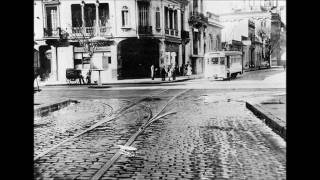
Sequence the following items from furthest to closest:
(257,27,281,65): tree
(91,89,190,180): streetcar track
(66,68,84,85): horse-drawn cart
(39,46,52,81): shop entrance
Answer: (257,27,281,65): tree < (66,68,84,85): horse-drawn cart < (39,46,52,81): shop entrance < (91,89,190,180): streetcar track

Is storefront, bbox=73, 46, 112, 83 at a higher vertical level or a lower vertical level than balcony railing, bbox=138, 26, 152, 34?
lower

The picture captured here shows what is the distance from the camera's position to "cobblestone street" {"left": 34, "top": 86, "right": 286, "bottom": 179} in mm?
3465

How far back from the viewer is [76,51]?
5.11 meters

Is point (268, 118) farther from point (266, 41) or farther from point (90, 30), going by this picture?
point (90, 30)

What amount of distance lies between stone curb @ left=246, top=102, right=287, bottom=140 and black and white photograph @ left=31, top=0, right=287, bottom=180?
0.06ft

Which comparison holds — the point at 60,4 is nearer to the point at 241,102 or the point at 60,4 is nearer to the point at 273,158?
the point at 273,158

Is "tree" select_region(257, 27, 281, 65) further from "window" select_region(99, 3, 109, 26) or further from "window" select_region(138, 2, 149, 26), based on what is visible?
"window" select_region(99, 3, 109, 26)

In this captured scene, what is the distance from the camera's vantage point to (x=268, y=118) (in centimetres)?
605

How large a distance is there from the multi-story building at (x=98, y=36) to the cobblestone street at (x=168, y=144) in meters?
0.75

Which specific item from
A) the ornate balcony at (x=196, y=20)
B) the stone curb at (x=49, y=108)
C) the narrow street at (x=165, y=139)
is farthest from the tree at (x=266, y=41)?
the stone curb at (x=49, y=108)

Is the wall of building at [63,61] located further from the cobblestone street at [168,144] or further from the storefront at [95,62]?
the cobblestone street at [168,144]

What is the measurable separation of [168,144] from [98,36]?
1.81 metres

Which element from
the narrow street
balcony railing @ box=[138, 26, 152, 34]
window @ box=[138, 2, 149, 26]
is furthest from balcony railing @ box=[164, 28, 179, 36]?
the narrow street
